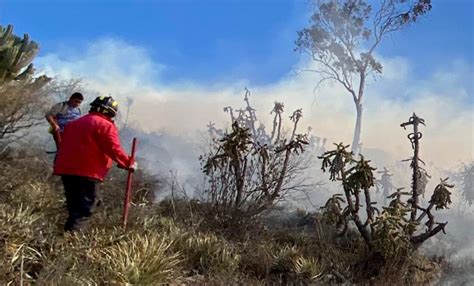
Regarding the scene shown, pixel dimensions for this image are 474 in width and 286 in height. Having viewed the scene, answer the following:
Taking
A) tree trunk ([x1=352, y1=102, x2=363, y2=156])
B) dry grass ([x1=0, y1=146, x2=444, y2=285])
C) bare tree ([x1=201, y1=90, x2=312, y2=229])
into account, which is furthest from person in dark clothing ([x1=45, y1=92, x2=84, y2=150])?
tree trunk ([x1=352, y1=102, x2=363, y2=156])

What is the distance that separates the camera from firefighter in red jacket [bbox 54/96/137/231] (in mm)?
5559

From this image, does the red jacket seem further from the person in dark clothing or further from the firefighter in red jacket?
the person in dark clothing

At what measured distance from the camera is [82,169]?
5.54 metres

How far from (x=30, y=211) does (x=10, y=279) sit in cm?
192

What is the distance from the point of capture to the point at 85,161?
5566 mm

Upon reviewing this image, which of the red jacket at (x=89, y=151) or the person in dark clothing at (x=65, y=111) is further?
the person in dark clothing at (x=65, y=111)

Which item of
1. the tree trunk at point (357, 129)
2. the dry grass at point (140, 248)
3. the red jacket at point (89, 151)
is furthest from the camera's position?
the tree trunk at point (357, 129)

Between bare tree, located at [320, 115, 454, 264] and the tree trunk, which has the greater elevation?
the tree trunk

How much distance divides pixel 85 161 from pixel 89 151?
0.11 m

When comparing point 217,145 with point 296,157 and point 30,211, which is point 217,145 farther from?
point 30,211

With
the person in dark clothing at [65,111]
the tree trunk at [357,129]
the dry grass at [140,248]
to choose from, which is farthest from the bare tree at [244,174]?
the tree trunk at [357,129]

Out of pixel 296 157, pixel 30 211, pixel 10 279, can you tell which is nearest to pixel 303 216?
pixel 296 157

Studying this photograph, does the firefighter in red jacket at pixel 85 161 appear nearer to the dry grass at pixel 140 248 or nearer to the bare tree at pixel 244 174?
the dry grass at pixel 140 248

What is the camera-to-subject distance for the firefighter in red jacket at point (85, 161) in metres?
5.56
